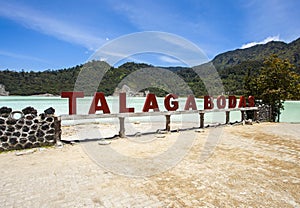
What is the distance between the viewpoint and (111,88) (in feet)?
132

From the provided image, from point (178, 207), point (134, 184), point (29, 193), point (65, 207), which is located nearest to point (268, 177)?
point (178, 207)

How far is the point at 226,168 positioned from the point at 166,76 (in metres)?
18.4

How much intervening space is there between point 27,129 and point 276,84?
15.7 metres

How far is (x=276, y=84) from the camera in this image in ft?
50.9

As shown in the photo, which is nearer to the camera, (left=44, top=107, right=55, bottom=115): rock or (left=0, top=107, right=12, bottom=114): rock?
(left=0, top=107, right=12, bottom=114): rock

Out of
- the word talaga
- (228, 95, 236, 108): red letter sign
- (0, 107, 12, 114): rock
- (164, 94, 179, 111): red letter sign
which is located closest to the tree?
the word talaga

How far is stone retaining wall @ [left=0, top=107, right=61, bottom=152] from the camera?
21.6ft

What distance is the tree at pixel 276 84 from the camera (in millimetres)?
15281

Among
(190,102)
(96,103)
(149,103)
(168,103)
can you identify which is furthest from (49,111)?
(190,102)

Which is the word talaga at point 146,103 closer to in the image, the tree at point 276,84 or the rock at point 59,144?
the rock at point 59,144

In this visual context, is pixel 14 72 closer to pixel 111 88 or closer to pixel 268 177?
pixel 111 88

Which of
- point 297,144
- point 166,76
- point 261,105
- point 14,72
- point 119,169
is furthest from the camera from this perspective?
point 14,72

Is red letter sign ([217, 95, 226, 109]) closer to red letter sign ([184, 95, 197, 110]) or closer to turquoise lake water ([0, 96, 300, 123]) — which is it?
red letter sign ([184, 95, 197, 110])

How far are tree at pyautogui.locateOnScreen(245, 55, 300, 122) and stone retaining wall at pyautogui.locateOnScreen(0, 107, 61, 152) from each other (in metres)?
14.4
